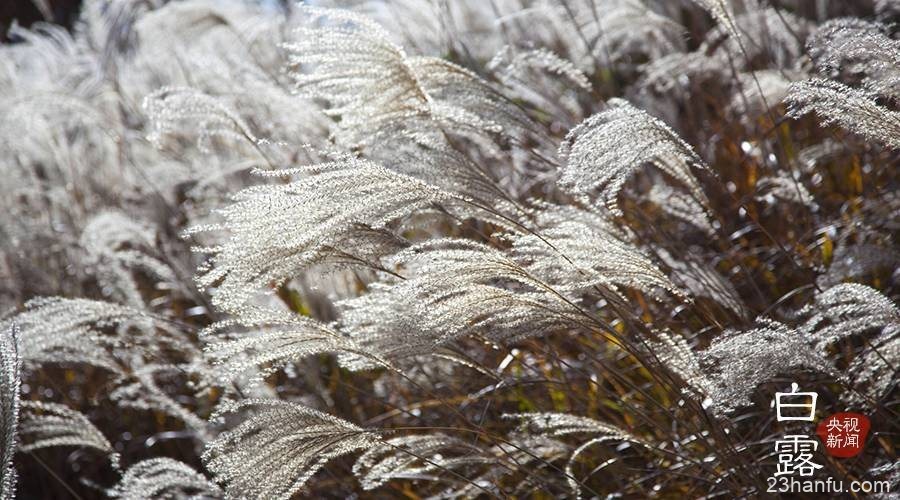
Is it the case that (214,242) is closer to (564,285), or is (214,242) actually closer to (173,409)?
(173,409)

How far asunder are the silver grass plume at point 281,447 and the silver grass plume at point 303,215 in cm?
26

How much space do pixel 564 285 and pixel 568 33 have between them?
2564mm

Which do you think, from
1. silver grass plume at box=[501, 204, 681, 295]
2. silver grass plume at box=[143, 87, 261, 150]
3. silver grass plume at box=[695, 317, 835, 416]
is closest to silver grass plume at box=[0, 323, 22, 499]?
silver grass plume at box=[143, 87, 261, 150]

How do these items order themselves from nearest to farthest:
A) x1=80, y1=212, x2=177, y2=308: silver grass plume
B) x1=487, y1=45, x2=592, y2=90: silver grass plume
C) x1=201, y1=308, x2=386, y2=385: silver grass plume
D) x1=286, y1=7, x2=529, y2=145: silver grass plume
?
x1=201, y1=308, x2=386, y2=385: silver grass plume < x1=286, y1=7, x2=529, y2=145: silver grass plume < x1=487, y1=45, x2=592, y2=90: silver grass plume < x1=80, y1=212, x2=177, y2=308: silver grass plume

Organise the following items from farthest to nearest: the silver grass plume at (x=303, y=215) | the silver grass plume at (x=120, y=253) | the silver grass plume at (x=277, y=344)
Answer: the silver grass plume at (x=120, y=253), the silver grass plume at (x=277, y=344), the silver grass plume at (x=303, y=215)

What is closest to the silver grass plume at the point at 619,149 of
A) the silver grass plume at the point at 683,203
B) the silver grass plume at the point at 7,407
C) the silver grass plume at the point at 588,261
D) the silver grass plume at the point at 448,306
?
the silver grass plume at the point at 588,261

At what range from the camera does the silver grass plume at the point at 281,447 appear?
1824mm

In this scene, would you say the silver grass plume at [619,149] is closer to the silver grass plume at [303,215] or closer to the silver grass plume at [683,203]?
the silver grass plume at [303,215]

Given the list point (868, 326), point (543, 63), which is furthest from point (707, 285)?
point (543, 63)

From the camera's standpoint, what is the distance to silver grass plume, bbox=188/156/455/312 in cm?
179

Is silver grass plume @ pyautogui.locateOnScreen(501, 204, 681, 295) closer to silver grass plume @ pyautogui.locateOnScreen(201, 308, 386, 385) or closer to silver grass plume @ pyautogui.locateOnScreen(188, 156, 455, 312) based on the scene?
silver grass plume @ pyautogui.locateOnScreen(188, 156, 455, 312)

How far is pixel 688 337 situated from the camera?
259 cm

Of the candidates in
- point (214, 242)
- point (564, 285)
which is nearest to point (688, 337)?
point (564, 285)

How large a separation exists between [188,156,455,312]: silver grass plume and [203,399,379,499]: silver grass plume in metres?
0.26
